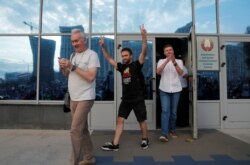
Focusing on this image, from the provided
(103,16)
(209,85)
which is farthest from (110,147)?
(103,16)

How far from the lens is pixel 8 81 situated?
7.13m

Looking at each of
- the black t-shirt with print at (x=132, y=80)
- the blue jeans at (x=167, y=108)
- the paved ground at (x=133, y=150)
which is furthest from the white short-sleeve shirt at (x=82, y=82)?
the blue jeans at (x=167, y=108)

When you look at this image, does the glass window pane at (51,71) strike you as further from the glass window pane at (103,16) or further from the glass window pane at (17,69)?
the glass window pane at (103,16)

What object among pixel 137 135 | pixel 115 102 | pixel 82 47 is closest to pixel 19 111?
pixel 115 102

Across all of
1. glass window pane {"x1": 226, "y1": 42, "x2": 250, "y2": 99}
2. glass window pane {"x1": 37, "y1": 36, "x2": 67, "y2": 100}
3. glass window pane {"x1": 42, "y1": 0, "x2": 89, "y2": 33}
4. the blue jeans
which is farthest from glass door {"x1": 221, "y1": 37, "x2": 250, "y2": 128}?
glass window pane {"x1": 37, "y1": 36, "x2": 67, "y2": 100}

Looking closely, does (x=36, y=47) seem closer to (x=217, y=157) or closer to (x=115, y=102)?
(x=115, y=102)

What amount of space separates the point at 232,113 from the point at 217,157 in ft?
8.92

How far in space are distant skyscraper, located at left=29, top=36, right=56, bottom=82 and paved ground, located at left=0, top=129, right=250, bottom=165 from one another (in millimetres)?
1345

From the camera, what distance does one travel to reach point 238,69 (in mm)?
7148

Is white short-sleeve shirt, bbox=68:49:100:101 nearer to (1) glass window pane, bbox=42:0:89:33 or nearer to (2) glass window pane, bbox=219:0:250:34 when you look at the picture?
(1) glass window pane, bbox=42:0:89:33

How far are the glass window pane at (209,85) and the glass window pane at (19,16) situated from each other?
13.0 ft

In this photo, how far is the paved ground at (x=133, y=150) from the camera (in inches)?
171

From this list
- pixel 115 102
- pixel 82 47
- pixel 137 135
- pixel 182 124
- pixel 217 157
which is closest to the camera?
pixel 82 47

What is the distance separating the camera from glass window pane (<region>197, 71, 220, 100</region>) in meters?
7.05
